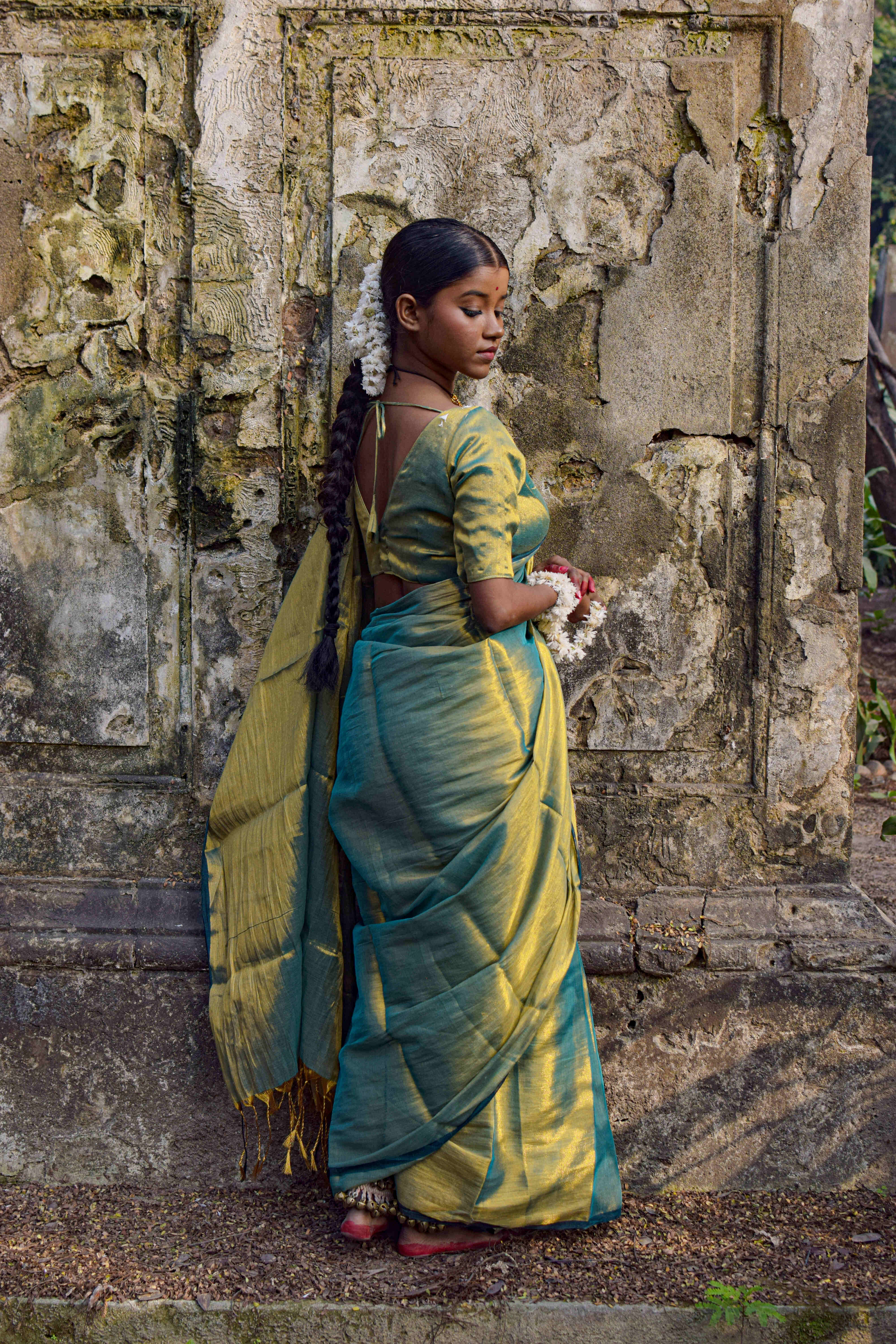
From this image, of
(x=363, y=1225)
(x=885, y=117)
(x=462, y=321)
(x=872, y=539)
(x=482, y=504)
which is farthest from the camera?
(x=885, y=117)

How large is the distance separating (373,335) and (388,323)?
41 millimetres

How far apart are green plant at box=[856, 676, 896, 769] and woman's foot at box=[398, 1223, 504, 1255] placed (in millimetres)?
4075

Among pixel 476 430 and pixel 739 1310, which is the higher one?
pixel 476 430

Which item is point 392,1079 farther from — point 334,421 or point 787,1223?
point 334,421

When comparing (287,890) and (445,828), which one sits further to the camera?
(287,890)

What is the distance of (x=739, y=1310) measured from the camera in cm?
213

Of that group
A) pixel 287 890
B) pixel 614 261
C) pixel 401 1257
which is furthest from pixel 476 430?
pixel 401 1257

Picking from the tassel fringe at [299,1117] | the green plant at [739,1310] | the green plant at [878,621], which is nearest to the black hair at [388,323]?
the tassel fringe at [299,1117]

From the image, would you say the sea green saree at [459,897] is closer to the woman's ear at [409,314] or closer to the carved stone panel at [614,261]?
the woman's ear at [409,314]

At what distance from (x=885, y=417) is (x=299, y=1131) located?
6203 millimetres

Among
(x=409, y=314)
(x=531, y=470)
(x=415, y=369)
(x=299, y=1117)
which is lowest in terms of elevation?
(x=299, y=1117)

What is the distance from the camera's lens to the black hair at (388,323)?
7.14ft

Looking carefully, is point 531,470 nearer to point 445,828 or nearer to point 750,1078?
point 445,828

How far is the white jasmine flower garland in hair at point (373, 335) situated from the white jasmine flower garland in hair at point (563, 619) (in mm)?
519
